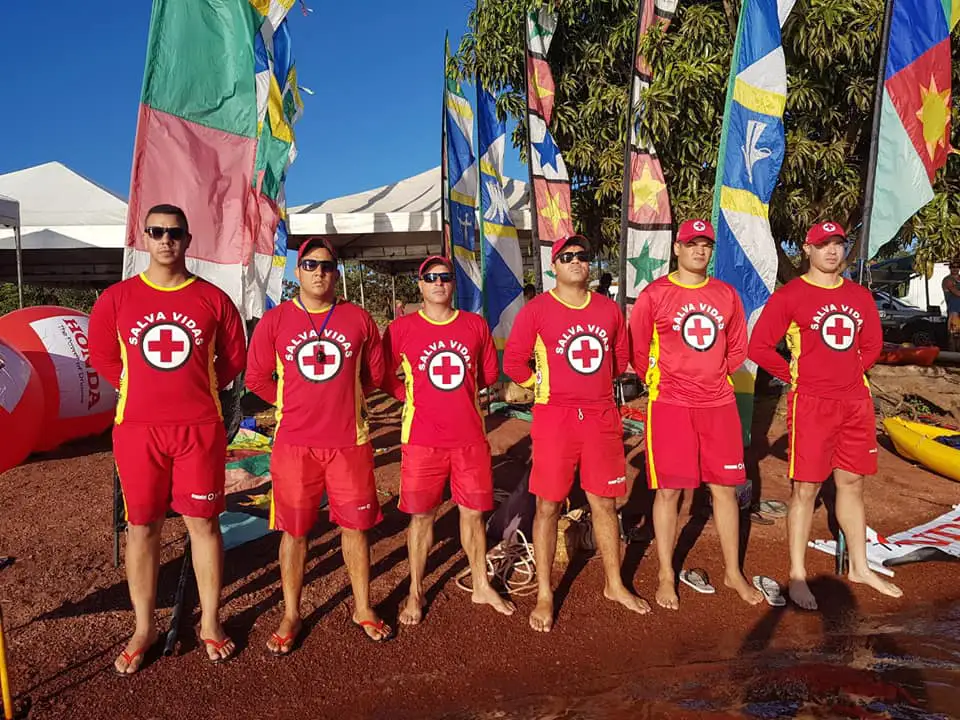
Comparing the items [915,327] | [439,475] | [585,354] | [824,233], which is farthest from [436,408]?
[915,327]

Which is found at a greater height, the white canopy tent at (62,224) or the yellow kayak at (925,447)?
the white canopy tent at (62,224)

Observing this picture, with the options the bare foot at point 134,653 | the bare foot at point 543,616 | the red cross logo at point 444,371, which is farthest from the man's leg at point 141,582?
the bare foot at point 543,616

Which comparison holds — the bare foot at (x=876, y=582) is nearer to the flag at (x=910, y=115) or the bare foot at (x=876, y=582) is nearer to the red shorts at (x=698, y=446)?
the red shorts at (x=698, y=446)

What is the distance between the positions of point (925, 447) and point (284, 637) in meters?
6.13

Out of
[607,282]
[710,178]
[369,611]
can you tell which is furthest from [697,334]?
[607,282]

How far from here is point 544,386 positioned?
3605mm

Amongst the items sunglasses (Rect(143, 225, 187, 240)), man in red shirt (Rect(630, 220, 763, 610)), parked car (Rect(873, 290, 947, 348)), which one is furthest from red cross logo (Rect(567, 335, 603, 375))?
parked car (Rect(873, 290, 947, 348))

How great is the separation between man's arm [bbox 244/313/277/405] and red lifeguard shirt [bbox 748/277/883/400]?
272 cm

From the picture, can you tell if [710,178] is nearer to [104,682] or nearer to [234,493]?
[234,493]

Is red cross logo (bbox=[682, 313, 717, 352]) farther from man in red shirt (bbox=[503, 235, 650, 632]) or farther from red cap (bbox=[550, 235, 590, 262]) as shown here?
red cap (bbox=[550, 235, 590, 262])

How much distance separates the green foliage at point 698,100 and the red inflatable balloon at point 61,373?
6382 mm

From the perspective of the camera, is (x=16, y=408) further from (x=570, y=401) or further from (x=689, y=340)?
(x=689, y=340)

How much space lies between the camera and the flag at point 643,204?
6852 millimetres

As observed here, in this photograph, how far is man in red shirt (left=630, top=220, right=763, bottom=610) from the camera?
3.69m
